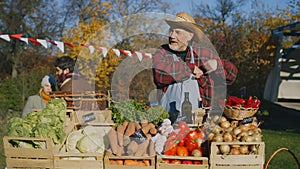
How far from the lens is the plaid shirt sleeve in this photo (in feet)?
10.7

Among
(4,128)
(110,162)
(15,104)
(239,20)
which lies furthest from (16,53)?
(110,162)

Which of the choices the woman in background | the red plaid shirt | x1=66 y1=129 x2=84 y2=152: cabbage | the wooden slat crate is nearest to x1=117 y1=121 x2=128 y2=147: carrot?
x1=66 y1=129 x2=84 y2=152: cabbage

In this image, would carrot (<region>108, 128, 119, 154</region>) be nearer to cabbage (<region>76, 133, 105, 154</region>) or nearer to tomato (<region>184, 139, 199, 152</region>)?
cabbage (<region>76, 133, 105, 154</region>)

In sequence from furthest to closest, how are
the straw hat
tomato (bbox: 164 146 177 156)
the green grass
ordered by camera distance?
the green grass → the straw hat → tomato (bbox: 164 146 177 156)

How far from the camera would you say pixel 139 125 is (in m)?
2.89

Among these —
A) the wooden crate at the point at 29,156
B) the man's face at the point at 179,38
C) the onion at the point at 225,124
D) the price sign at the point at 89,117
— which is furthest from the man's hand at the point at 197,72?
the wooden crate at the point at 29,156

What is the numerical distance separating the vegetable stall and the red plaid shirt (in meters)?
0.29

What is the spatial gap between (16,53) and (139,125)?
14.2m

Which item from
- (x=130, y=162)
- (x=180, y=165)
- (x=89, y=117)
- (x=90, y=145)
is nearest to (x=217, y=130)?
(x=180, y=165)

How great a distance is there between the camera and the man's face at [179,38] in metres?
3.25

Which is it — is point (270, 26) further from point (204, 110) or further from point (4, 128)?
point (204, 110)

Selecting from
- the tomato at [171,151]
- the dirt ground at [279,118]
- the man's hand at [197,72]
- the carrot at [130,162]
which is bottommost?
the dirt ground at [279,118]

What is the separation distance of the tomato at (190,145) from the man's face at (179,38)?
3.16ft

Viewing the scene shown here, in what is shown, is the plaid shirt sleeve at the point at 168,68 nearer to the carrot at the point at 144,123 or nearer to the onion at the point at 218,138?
the carrot at the point at 144,123
